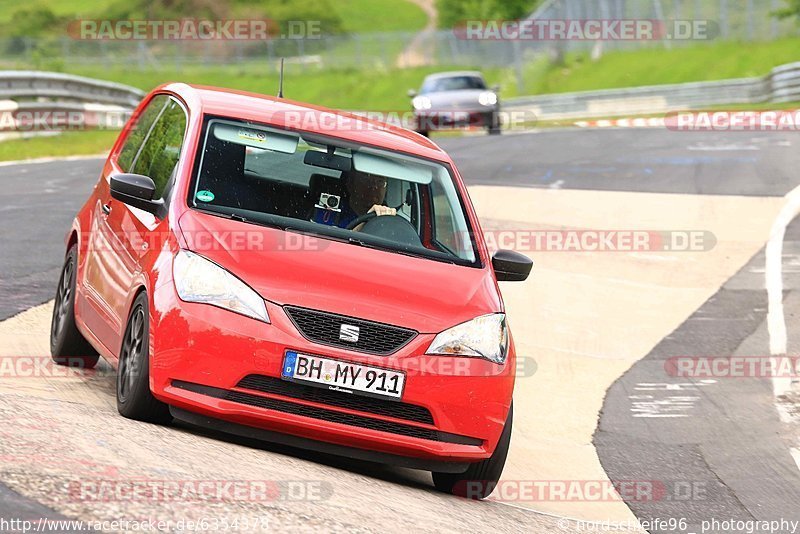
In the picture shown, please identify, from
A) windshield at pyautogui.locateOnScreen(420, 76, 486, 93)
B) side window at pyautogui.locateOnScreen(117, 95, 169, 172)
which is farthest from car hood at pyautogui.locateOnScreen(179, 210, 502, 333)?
windshield at pyautogui.locateOnScreen(420, 76, 486, 93)

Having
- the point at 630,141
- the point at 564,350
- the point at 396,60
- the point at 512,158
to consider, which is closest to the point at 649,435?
the point at 564,350

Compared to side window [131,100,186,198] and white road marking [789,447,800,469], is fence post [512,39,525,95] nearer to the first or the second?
white road marking [789,447,800,469]

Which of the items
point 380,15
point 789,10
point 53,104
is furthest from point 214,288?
point 380,15

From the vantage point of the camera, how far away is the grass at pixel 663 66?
149ft

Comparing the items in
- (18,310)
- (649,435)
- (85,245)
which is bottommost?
(649,435)

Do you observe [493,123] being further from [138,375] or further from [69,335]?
[138,375]

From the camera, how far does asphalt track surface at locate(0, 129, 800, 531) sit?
25.6ft

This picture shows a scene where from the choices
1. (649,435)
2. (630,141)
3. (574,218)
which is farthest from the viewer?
(630,141)

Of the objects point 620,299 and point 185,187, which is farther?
point 620,299

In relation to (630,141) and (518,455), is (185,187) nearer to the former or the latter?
(518,455)

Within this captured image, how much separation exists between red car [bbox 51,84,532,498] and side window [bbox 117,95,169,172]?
0.28 metres

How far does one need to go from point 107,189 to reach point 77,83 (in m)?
21.5

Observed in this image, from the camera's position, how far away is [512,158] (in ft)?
76.7

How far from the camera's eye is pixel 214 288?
20.6 ft
